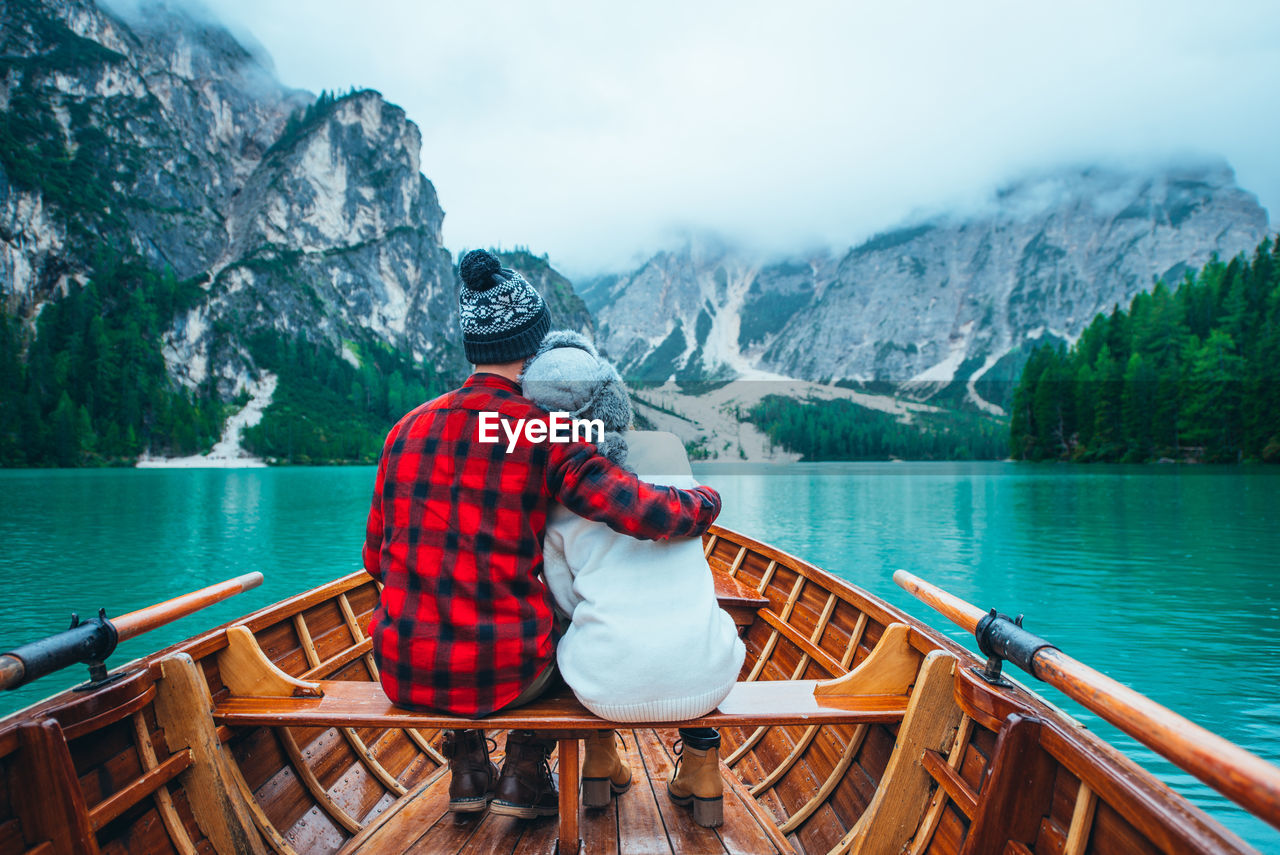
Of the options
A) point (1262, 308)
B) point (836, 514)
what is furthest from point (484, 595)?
point (1262, 308)

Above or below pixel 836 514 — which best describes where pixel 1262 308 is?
above

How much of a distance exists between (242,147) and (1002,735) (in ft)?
750

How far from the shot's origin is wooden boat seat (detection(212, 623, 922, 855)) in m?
2.96

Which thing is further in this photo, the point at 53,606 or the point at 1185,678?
the point at 53,606

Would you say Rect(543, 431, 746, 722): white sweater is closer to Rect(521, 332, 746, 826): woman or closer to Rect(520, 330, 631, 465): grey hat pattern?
Rect(521, 332, 746, 826): woman

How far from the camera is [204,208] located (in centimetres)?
16662

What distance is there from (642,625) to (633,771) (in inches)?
91.7

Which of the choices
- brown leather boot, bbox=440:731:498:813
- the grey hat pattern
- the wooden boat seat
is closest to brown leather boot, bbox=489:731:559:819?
brown leather boot, bbox=440:731:498:813

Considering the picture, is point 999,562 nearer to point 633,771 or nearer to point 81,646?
point 633,771

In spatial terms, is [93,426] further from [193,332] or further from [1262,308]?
[1262,308]

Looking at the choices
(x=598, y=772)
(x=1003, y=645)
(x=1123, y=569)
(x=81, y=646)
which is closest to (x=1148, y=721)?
(x=1003, y=645)

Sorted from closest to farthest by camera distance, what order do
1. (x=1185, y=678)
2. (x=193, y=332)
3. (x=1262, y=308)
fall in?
(x=1185, y=678), (x=1262, y=308), (x=193, y=332)

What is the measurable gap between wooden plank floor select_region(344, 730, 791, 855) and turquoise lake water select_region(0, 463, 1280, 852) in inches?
245

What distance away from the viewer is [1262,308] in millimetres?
69688
